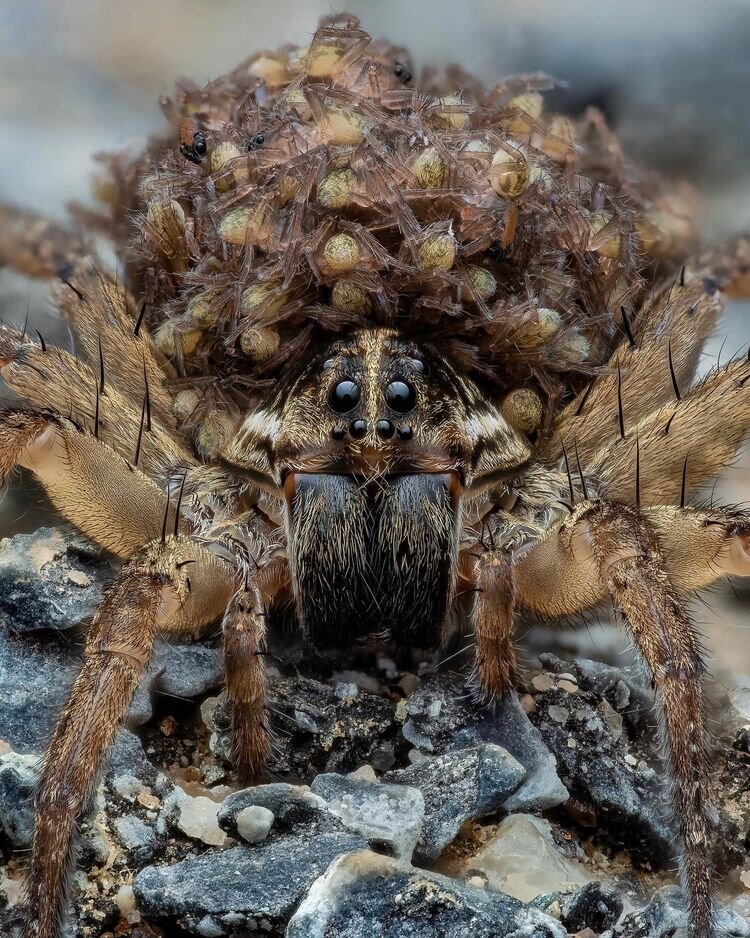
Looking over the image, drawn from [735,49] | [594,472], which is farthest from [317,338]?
[735,49]

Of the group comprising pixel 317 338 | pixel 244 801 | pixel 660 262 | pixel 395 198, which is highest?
pixel 660 262

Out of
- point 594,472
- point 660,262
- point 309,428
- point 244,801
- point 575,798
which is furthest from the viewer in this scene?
point 660,262

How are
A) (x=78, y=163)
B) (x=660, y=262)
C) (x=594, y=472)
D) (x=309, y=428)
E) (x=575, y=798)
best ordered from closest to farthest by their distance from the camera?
(x=575, y=798) < (x=309, y=428) < (x=594, y=472) < (x=660, y=262) < (x=78, y=163)

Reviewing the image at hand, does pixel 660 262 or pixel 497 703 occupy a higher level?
pixel 660 262

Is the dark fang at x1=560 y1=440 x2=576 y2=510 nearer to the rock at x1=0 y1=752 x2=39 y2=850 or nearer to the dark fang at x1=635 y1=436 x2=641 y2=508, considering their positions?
the dark fang at x1=635 y1=436 x2=641 y2=508

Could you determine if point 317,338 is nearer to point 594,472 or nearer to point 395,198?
point 395,198

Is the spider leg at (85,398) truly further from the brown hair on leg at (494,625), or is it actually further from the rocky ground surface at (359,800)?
the brown hair on leg at (494,625)
